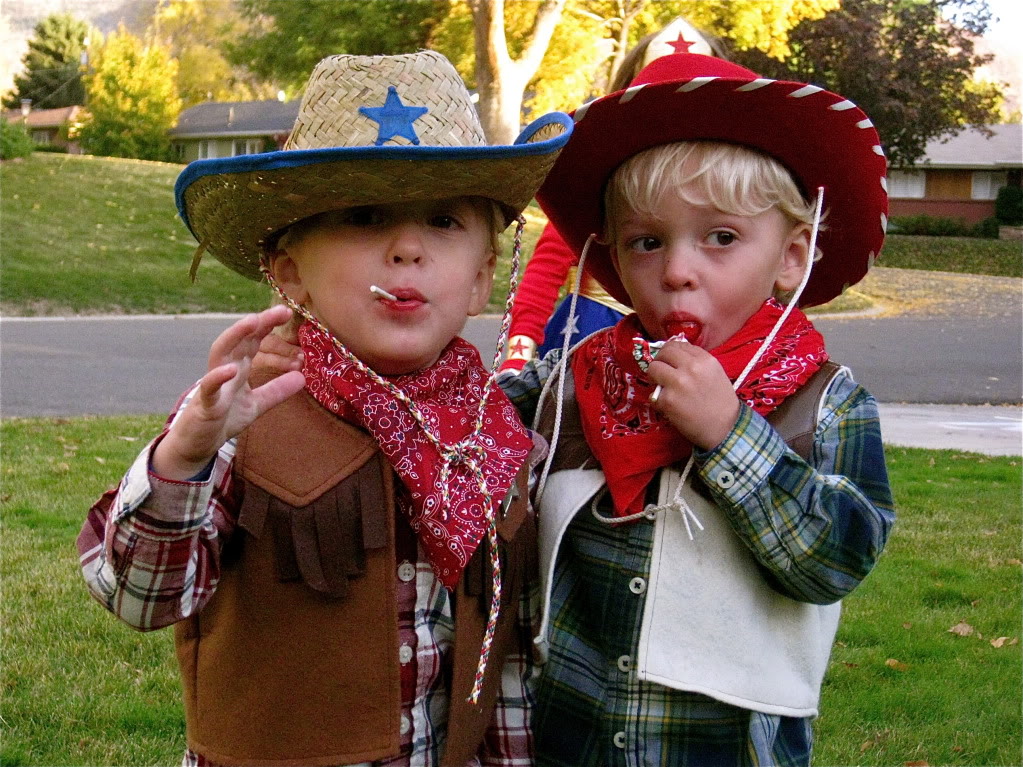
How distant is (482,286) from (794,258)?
576 millimetres

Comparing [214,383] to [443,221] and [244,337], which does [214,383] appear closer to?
[244,337]

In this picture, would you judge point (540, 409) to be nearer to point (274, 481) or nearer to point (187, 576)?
point (274, 481)

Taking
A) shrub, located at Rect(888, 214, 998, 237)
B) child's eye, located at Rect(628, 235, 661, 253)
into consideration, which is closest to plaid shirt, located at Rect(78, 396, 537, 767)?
child's eye, located at Rect(628, 235, 661, 253)

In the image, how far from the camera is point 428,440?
1.81 meters

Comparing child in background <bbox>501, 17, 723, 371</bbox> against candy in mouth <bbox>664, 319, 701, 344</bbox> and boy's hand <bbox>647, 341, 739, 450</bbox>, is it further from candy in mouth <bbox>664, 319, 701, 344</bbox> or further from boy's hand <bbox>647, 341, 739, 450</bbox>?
boy's hand <bbox>647, 341, 739, 450</bbox>

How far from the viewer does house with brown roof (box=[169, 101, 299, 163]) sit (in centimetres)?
5559

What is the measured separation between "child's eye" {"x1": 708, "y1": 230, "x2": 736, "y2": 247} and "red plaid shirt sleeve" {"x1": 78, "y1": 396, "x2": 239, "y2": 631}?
88cm

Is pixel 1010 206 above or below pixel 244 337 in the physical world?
below

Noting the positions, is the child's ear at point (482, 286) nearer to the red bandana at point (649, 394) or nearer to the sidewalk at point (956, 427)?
the red bandana at point (649, 394)

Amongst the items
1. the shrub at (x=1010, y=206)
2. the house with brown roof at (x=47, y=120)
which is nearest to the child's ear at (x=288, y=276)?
the shrub at (x=1010, y=206)

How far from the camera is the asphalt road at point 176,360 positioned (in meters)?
9.47

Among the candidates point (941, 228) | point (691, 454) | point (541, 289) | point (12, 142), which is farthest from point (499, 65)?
point (941, 228)

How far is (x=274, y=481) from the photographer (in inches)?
68.7

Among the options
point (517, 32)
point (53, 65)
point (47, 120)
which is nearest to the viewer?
point (517, 32)
